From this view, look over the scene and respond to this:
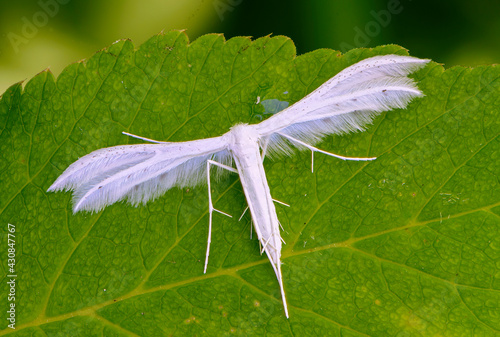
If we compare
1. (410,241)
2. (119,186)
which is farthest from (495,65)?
(119,186)

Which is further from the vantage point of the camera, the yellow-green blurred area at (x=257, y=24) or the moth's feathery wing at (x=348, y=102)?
the yellow-green blurred area at (x=257, y=24)

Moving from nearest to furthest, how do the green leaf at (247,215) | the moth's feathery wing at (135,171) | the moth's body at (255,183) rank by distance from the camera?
the green leaf at (247,215)
the moth's body at (255,183)
the moth's feathery wing at (135,171)

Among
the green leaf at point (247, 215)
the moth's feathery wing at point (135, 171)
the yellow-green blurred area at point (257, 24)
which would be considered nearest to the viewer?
the green leaf at point (247, 215)

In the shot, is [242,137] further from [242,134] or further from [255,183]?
[255,183]

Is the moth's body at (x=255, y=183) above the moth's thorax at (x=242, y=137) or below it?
below

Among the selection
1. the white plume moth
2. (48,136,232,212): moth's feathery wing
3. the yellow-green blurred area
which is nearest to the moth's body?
the white plume moth

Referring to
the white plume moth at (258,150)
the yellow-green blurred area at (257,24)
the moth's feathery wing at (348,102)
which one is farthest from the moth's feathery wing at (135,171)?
the yellow-green blurred area at (257,24)

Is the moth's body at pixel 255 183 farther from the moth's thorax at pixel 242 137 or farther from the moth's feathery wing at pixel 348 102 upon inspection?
the moth's feathery wing at pixel 348 102

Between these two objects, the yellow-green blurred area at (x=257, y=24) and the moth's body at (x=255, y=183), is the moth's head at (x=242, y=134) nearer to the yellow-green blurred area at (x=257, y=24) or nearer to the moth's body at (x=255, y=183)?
the moth's body at (x=255, y=183)

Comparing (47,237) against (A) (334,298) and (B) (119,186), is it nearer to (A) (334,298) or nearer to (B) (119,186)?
(B) (119,186)
